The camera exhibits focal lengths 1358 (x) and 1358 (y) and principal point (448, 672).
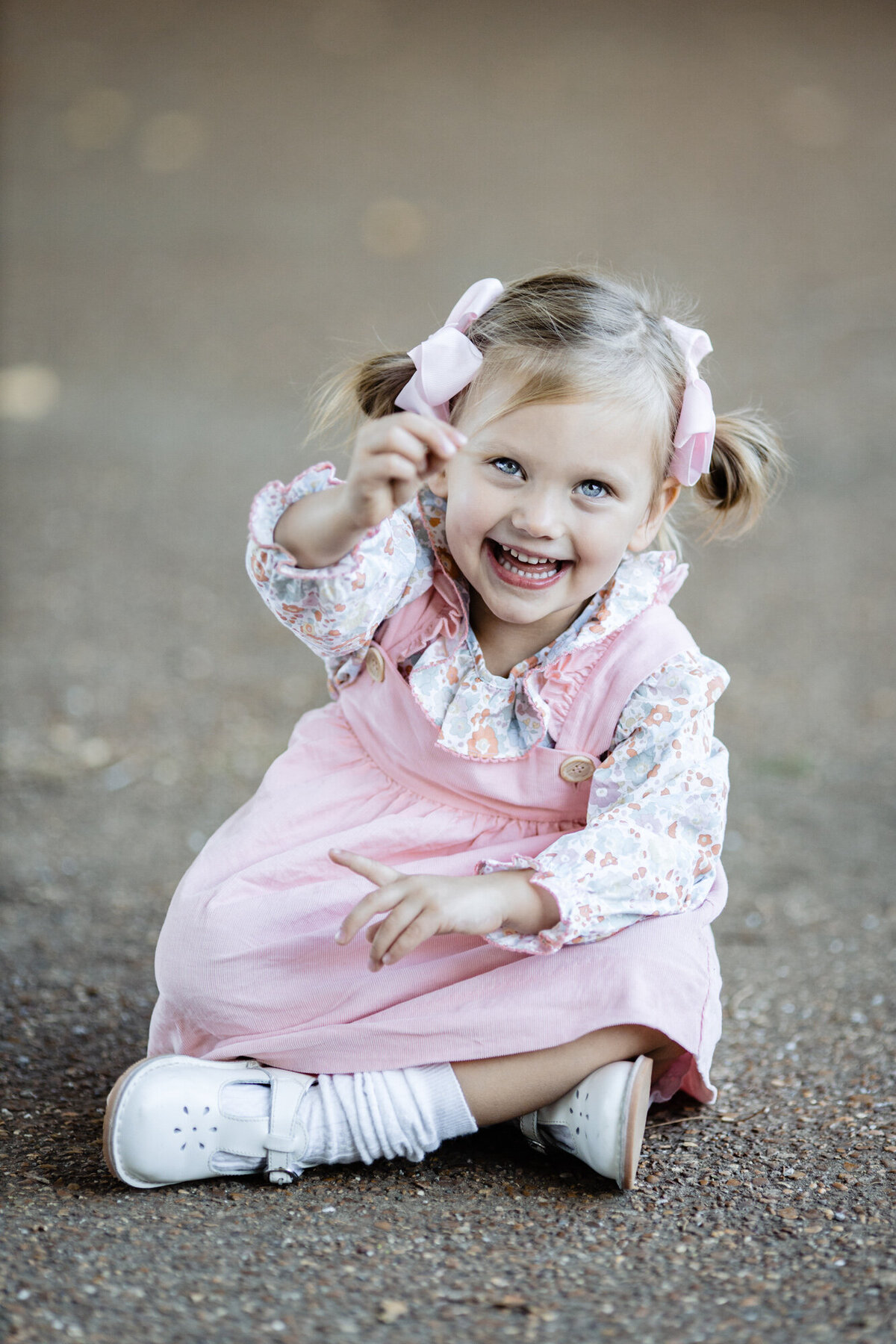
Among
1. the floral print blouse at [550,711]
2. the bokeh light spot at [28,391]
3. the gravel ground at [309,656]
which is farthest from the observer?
the bokeh light spot at [28,391]

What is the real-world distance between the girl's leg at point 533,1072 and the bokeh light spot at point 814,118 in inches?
333

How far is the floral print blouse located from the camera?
181 centimetres

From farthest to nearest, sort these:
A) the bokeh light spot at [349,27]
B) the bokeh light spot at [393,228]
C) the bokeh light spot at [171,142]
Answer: the bokeh light spot at [349,27] < the bokeh light spot at [171,142] < the bokeh light spot at [393,228]

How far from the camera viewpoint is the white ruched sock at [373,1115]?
1797 mm

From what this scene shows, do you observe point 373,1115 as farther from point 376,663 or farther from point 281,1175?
point 376,663

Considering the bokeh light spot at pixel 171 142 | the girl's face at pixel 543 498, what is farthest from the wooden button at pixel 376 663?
the bokeh light spot at pixel 171 142

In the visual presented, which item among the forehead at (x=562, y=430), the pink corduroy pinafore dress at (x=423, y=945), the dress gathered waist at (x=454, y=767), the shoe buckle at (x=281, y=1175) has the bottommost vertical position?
the shoe buckle at (x=281, y=1175)

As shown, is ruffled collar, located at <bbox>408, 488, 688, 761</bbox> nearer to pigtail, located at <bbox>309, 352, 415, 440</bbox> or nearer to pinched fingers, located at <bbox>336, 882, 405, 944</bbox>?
pigtail, located at <bbox>309, 352, 415, 440</bbox>

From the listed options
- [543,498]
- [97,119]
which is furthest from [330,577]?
[97,119]

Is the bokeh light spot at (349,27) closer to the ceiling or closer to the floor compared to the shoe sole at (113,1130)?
closer to the ceiling

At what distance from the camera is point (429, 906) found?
169 centimetres

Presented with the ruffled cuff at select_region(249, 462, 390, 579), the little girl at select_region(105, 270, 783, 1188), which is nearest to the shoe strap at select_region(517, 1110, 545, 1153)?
the little girl at select_region(105, 270, 783, 1188)

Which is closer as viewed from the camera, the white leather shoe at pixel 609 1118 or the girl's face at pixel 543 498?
the white leather shoe at pixel 609 1118

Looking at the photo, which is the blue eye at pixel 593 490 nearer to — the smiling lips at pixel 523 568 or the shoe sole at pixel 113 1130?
the smiling lips at pixel 523 568
